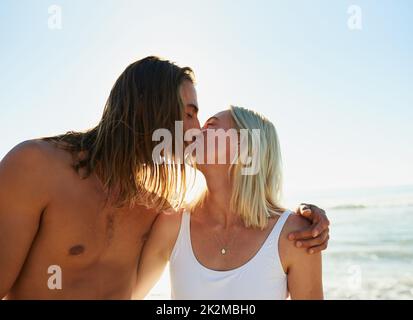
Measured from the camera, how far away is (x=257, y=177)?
12.6ft

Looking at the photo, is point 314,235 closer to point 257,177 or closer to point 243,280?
point 243,280

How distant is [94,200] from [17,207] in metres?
0.57

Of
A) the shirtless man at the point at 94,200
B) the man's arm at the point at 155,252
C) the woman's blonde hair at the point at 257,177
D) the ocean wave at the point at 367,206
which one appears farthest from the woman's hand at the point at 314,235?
the ocean wave at the point at 367,206

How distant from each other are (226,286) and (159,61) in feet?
6.48

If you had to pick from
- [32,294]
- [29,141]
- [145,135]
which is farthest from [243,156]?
[32,294]

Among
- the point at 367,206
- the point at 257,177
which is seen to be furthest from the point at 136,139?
the point at 367,206

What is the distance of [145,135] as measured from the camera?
3.82m

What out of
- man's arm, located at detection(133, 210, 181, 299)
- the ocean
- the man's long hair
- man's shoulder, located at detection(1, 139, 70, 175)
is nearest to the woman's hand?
man's arm, located at detection(133, 210, 181, 299)

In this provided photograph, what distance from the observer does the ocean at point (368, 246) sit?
1245 cm

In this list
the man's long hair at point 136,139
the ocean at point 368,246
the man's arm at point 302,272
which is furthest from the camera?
the ocean at point 368,246

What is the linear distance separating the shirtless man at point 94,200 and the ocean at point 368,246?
6018 millimetres

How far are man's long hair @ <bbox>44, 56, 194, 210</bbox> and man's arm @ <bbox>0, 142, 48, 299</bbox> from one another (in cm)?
32

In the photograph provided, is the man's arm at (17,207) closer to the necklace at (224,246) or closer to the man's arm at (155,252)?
the man's arm at (155,252)

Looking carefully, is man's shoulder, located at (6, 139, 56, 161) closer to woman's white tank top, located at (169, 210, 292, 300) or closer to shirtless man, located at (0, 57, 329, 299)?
shirtless man, located at (0, 57, 329, 299)
